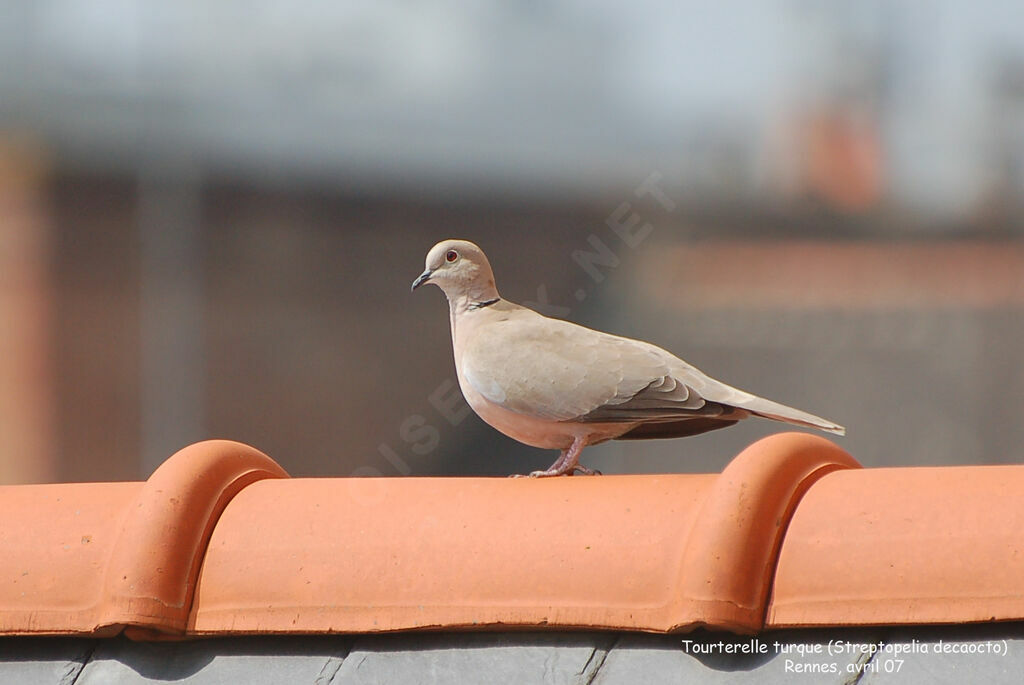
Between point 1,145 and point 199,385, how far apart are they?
3356mm

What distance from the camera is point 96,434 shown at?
14.6m

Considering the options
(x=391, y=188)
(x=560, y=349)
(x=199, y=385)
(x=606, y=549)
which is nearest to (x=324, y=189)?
(x=391, y=188)

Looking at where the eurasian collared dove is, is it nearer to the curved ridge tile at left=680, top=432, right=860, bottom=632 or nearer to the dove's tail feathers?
the dove's tail feathers

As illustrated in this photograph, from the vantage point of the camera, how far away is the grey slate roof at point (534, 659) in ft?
7.35

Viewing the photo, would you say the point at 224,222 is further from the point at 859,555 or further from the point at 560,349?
the point at 859,555

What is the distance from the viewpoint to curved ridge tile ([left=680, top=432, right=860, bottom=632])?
2330 mm

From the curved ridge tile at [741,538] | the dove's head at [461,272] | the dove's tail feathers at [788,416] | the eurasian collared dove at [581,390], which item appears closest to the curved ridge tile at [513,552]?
the curved ridge tile at [741,538]

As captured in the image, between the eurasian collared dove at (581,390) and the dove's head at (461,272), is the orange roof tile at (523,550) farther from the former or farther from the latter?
the dove's head at (461,272)

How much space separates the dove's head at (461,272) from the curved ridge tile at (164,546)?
115 cm

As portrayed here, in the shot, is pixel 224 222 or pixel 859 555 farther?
pixel 224 222

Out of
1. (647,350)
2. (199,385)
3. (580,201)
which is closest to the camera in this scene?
(647,350)

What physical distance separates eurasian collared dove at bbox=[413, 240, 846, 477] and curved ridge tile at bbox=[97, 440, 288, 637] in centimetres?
87

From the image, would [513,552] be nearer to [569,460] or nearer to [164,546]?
[164,546]

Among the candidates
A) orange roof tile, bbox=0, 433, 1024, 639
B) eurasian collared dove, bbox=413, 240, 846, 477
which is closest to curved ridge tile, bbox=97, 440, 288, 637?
orange roof tile, bbox=0, 433, 1024, 639
